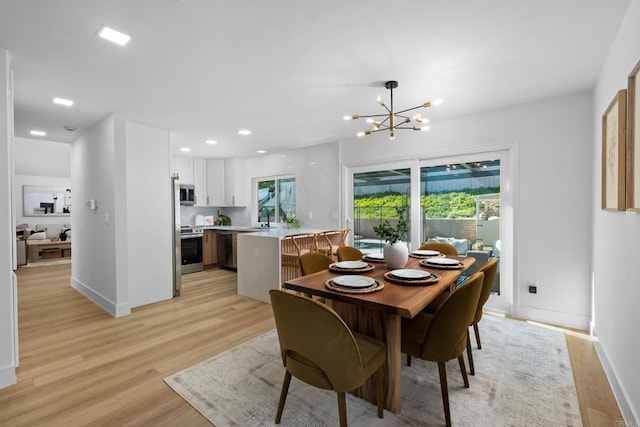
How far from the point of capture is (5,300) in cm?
214

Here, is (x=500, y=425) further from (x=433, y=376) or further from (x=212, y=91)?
(x=212, y=91)

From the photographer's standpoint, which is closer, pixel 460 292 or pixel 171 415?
pixel 460 292

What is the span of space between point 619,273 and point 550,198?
4.60 ft

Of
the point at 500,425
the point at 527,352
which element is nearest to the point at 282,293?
Result: the point at 500,425

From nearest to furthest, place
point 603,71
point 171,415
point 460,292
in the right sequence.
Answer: point 460,292
point 171,415
point 603,71

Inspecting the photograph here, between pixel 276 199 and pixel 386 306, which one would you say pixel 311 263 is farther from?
pixel 276 199

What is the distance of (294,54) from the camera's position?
225 cm

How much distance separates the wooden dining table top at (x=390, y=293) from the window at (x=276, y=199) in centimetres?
377

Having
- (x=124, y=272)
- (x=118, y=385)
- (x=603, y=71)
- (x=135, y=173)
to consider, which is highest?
(x=603, y=71)

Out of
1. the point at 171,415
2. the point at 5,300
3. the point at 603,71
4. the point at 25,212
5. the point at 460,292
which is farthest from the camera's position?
the point at 25,212

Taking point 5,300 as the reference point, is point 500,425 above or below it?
below

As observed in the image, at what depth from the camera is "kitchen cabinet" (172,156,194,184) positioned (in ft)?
20.1

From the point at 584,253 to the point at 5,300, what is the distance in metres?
5.13

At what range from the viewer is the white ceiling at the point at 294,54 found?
5.75 feet
